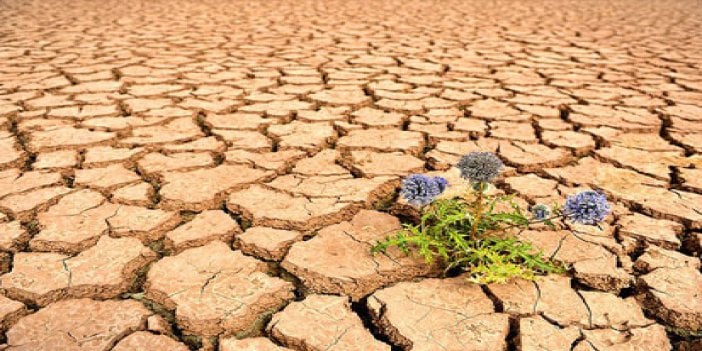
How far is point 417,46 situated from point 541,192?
2.98 m

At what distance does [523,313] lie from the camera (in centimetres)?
122

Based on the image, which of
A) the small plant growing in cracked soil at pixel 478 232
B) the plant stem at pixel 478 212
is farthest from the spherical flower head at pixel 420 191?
the plant stem at pixel 478 212

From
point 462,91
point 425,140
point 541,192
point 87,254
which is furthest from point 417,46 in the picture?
point 87,254

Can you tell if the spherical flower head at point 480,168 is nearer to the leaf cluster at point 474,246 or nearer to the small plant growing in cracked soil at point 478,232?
the small plant growing in cracked soil at point 478,232

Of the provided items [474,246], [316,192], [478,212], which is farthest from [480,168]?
[316,192]

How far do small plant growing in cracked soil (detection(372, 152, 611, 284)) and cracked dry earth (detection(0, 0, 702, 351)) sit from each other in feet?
0.16

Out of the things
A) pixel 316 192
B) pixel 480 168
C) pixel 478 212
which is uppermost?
pixel 480 168

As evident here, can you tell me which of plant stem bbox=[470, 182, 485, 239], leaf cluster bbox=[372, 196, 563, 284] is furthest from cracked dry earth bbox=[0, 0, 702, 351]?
plant stem bbox=[470, 182, 485, 239]

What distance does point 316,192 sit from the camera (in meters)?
1.81

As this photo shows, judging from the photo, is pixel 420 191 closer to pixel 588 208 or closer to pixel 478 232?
pixel 478 232

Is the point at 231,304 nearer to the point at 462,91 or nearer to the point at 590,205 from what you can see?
the point at 590,205

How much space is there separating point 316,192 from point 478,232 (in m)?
0.57

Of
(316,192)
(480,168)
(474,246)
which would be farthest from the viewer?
(316,192)

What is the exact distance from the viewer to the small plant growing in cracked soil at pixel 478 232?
4.25 feet
